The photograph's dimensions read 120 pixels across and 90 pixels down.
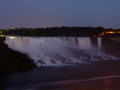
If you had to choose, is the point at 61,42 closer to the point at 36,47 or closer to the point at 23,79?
the point at 36,47

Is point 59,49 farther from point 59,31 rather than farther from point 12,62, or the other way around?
point 59,31

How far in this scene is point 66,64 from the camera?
24.1 m

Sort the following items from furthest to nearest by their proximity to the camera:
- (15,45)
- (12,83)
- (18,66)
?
(15,45), (18,66), (12,83)

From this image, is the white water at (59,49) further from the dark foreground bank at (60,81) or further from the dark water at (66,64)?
the dark foreground bank at (60,81)

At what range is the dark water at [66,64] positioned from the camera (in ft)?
47.6

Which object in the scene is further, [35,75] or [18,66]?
[18,66]

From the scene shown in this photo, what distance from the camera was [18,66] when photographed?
2027cm

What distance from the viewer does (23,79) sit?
16531mm

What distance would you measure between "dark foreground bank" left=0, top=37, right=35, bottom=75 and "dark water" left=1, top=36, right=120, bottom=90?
96cm

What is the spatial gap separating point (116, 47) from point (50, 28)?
25211 millimetres

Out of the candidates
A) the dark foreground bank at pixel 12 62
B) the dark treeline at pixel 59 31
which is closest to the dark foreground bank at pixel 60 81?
the dark foreground bank at pixel 12 62

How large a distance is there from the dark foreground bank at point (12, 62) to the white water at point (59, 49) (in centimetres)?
299

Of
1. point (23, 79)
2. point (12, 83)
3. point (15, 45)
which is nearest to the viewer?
point (12, 83)

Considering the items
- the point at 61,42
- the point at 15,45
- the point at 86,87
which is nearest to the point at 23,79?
the point at 86,87
